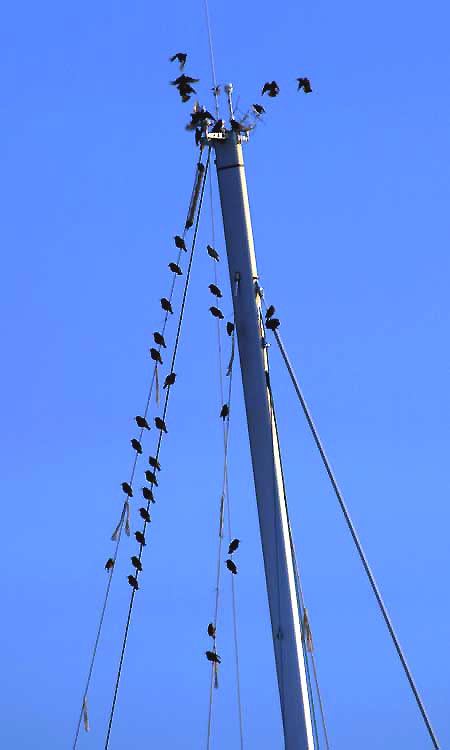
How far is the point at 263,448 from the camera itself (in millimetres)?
85312

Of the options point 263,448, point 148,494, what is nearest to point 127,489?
point 148,494

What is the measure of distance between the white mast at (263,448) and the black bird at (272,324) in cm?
31

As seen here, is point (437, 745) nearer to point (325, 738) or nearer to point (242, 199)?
point (325, 738)

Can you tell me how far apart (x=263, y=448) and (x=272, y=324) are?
404 centimetres

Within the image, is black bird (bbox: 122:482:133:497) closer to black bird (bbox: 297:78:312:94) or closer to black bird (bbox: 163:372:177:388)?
black bird (bbox: 163:372:177:388)

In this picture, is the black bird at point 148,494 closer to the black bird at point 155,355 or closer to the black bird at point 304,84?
the black bird at point 155,355

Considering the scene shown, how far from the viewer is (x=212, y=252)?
89.5 m

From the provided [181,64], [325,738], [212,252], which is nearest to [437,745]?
[325,738]

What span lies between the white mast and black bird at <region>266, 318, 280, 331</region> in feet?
1.02

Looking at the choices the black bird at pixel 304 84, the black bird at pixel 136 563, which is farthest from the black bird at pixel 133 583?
the black bird at pixel 304 84

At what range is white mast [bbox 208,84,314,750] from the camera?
275 ft

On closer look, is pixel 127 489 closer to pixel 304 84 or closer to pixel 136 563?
pixel 136 563

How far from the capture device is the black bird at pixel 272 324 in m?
86.1

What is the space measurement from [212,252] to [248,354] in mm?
4845
